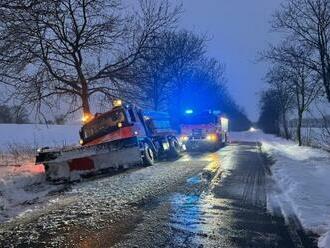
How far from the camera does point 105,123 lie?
1983 cm

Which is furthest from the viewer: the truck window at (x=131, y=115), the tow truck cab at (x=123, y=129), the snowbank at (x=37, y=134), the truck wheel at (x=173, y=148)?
the snowbank at (x=37, y=134)

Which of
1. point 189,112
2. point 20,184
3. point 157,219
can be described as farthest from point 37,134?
point 157,219

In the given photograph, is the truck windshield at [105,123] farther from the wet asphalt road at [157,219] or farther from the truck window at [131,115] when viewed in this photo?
the wet asphalt road at [157,219]

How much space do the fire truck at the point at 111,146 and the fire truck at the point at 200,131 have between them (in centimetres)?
787

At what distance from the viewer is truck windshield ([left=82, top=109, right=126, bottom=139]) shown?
1958cm

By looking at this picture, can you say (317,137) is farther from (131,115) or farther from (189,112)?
(131,115)

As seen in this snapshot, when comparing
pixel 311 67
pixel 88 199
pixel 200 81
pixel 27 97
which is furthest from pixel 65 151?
pixel 200 81

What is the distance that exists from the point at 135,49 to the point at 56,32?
4181 mm

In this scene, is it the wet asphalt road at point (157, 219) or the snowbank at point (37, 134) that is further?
the snowbank at point (37, 134)

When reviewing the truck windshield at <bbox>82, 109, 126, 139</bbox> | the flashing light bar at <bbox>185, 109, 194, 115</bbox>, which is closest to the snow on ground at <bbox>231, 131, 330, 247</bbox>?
the truck windshield at <bbox>82, 109, 126, 139</bbox>

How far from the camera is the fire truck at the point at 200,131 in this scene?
33.5 meters

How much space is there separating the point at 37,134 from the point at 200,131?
12519mm

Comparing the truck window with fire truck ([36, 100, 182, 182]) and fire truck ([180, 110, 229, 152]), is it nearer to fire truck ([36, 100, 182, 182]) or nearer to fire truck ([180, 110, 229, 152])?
fire truck ([36, 100, 182, 182])

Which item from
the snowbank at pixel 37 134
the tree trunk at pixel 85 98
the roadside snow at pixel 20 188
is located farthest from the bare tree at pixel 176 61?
the roadside snow at pixel 20 188
